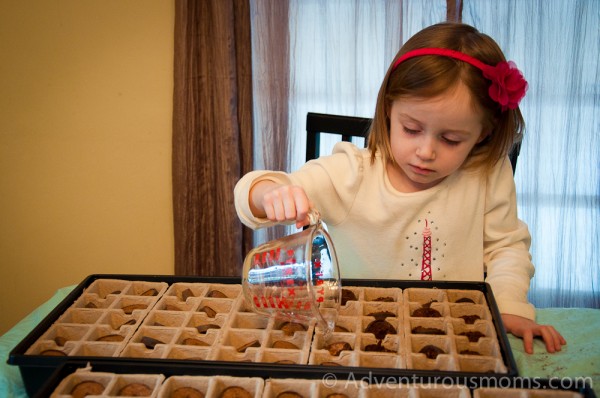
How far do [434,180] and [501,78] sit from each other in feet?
1.09

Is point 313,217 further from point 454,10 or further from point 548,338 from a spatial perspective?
point 454,10

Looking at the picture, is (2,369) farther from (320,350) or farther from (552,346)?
(552,346)

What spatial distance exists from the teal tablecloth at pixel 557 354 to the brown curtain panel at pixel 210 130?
55.9 inches

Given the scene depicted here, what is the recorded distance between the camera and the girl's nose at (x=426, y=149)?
4.31ft

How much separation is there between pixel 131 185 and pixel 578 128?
6.50 ft

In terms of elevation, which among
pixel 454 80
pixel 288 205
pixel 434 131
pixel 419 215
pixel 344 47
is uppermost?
pixel 344 47

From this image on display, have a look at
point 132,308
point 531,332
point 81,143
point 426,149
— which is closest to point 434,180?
point 426,149

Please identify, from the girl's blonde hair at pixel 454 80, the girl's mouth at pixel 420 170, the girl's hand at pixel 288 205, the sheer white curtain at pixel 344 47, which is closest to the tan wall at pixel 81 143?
the sheer white curtain at pixel 344 47

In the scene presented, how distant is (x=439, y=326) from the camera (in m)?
1.13

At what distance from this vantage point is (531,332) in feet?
3.81

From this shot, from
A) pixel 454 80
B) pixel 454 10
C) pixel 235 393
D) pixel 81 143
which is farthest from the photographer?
pixel 81 143

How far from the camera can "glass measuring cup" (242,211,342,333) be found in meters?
0.98

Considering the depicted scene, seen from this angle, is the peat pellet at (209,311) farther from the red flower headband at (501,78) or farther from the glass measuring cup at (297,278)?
the red flower headband at (501,78)

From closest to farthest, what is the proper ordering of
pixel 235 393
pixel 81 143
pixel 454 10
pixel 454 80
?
1. pixel 235 393
2. pixel 454 80
3. pixel 454 10
4. pixel 81 143
